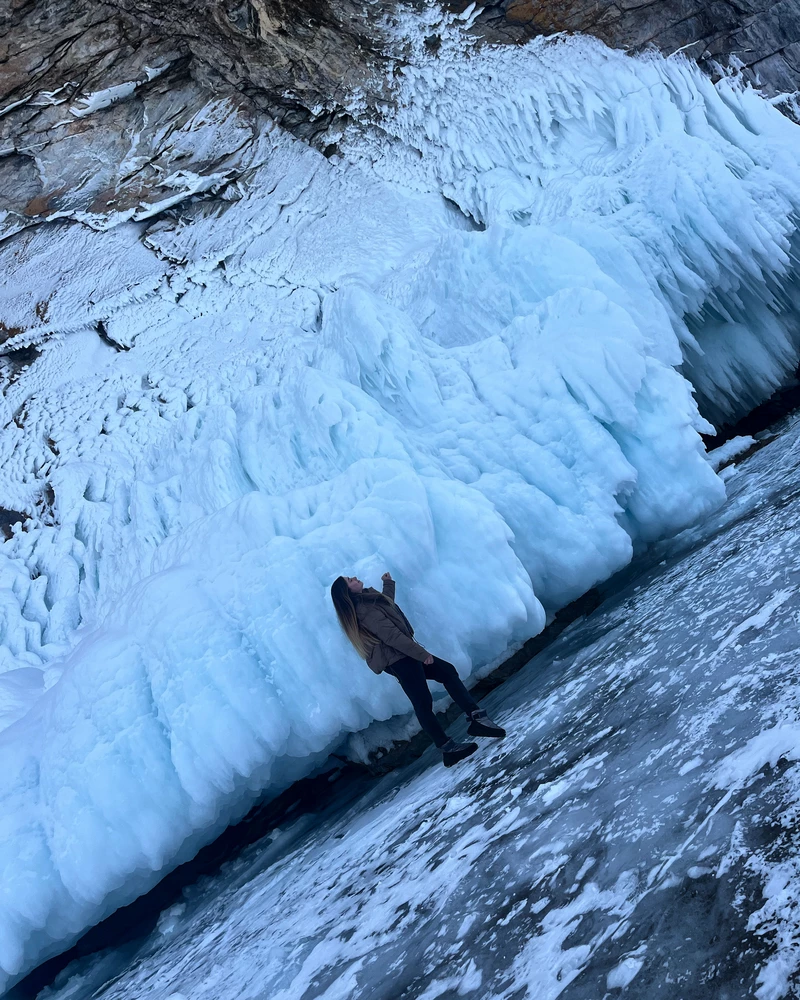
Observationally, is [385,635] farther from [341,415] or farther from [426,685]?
[341,415]

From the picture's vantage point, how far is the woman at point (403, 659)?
4.01m

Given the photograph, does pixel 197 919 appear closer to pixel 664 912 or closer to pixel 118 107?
pixel 664 912

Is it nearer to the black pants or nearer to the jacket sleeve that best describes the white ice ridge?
the black pants

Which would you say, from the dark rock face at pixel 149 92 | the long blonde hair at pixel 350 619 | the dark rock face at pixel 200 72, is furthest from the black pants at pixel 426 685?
the dark rock face at pixel 149 92

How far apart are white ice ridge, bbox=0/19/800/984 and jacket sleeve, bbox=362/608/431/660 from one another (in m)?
0.52

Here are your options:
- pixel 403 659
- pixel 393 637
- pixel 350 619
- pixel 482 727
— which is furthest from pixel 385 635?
pixel 482 727

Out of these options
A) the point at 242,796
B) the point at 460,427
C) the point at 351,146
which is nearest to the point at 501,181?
the point at 351,146

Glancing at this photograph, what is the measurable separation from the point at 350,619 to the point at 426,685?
55cm

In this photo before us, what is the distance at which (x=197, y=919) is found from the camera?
13.8 ft

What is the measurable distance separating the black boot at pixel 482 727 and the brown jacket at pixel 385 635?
16.4 inches

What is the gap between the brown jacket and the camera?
4.00 m

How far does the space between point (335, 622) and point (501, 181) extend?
19.6ft

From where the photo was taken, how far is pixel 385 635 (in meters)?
4.01

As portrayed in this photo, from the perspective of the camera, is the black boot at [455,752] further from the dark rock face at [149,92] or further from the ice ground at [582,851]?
the dark rock face at [149,92]
